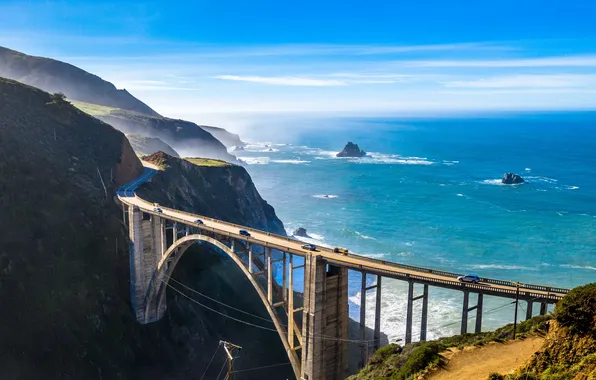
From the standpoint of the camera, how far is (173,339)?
53094 mm

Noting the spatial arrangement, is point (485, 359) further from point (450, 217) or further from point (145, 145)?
point (145, 145)

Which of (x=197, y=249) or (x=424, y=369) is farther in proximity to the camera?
(x=197, y=249)

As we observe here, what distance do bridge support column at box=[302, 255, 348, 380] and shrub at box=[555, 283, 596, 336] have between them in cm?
1687

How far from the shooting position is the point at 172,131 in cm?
16625

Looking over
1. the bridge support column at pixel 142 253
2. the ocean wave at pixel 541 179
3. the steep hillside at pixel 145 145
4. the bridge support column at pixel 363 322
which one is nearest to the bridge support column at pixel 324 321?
the bridge support column at pixel 363 322

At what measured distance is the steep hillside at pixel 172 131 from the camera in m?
156

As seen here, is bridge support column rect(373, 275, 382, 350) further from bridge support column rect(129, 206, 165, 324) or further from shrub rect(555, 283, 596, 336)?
bridge support column rect(129, 206, 165, 324)

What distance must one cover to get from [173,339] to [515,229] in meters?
71.0

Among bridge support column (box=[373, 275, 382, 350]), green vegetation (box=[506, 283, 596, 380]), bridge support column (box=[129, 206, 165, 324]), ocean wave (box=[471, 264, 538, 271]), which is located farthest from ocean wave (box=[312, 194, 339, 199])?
green vegetation (box=[506, 283, 596, 380])

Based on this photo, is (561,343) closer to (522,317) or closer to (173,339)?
(173,339)

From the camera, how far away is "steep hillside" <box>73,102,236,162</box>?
155913 millimetres

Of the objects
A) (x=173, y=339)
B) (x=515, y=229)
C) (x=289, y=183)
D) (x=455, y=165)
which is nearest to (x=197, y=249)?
(x=173, y=339)

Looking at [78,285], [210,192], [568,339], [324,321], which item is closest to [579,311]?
[568,339]

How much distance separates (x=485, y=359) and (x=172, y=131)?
154m
